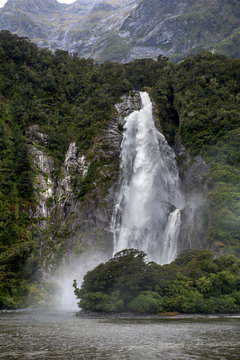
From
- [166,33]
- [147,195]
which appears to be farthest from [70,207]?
[166,33]

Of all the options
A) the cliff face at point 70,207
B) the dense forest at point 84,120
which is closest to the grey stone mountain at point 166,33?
the dense forest at point 84,120

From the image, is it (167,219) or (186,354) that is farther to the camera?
(167,219)

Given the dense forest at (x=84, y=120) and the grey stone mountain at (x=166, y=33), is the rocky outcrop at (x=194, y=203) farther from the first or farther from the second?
the grey stone mountain at (x=166, y=33)

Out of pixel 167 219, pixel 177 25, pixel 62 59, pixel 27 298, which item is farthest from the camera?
pixel 177 25

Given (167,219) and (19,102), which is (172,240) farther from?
(19,102)

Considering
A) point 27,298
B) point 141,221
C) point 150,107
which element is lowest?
point 27,298

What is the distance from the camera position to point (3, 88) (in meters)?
65.1

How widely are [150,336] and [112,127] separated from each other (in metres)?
43.2

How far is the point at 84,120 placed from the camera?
59.4 meters

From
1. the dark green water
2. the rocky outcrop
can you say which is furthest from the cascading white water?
the dark green water

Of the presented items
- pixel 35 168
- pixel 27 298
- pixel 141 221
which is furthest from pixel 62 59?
pixel 27 298

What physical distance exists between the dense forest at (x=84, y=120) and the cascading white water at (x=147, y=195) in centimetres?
357

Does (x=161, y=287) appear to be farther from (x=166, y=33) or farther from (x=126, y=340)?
(x=166, y=33)

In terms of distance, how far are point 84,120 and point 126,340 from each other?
1851 inches
